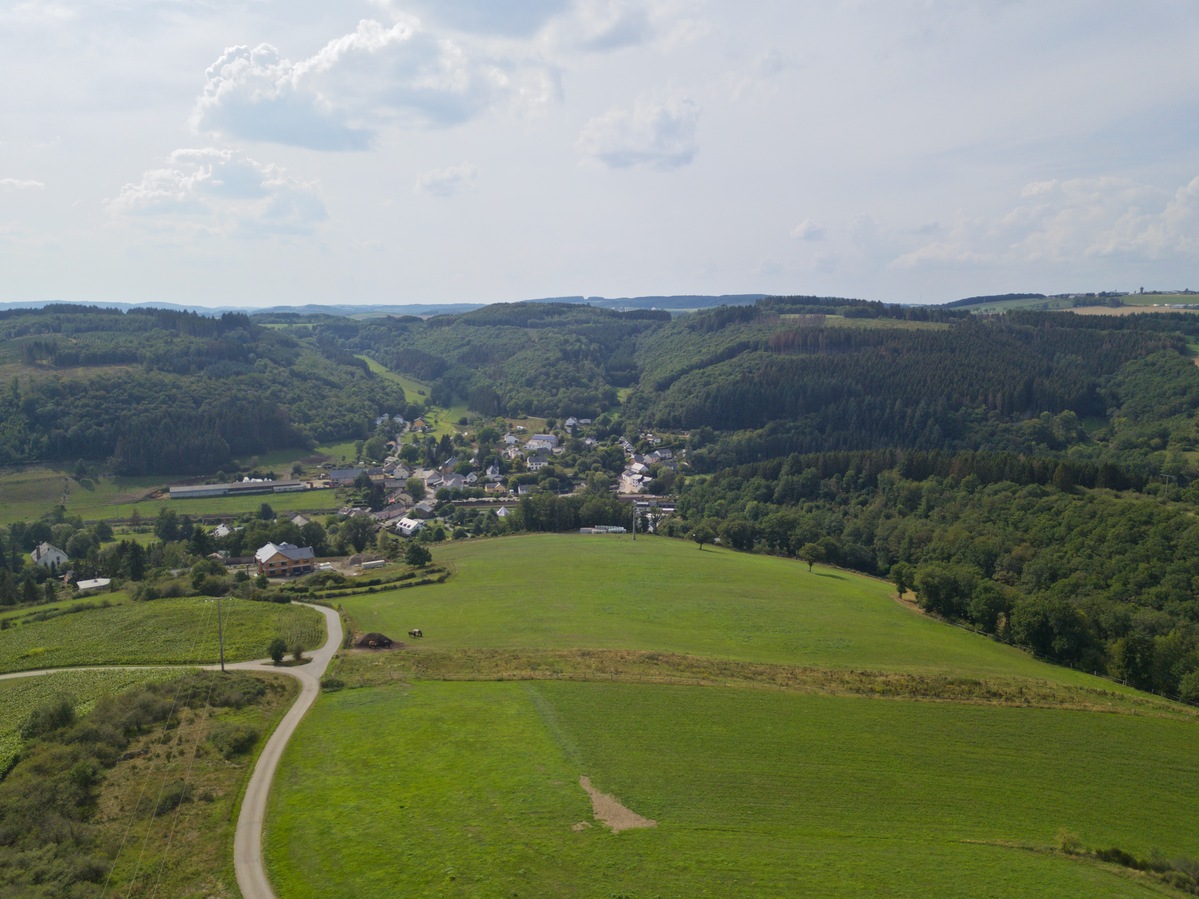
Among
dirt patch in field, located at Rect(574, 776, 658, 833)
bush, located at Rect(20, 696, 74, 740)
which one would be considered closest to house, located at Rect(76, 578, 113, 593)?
bush, located at Rect(20, 696, 74, 740)

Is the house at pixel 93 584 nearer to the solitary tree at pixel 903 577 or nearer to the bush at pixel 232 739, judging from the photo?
the bush at pixel 232 739

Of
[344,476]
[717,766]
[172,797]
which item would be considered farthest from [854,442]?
[172,797]

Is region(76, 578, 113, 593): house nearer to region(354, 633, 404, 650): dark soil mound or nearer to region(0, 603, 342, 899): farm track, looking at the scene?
region(0, 603, 342, 899): farm track

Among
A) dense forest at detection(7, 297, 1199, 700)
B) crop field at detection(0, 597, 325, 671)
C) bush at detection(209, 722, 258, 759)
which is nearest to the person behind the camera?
bush at detection(209, 722, 258, 759)

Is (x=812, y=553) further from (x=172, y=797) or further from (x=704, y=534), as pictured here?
(x=172, y=797)

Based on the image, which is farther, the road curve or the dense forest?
the dense forest

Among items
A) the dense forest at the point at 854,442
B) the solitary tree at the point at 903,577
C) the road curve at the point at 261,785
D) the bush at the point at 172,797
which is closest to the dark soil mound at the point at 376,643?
the road curve at the point at 261,785
